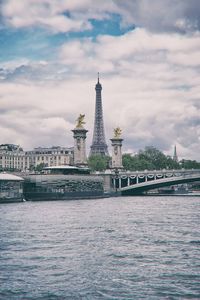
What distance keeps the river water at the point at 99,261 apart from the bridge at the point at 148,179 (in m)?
73.9

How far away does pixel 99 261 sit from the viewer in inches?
1151

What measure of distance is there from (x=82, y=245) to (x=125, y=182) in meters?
107

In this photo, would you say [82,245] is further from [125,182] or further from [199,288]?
[125,182]

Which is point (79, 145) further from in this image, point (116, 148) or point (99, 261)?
point (99, 261)

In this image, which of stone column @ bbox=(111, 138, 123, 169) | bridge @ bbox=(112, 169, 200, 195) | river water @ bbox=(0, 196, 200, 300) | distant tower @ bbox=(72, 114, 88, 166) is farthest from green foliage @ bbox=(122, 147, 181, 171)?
river water @ bbox=(0, 196, 200, 300)

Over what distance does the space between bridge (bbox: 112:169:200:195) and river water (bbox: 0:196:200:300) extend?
73.9m

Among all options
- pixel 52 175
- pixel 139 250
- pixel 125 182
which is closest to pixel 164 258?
pixel 139 250

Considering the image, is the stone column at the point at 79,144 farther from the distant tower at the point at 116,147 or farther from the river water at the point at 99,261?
the river water at the point at 99,261

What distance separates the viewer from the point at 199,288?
22984mm

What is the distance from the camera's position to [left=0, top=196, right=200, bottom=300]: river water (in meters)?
22.7

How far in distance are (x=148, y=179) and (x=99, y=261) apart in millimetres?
105475

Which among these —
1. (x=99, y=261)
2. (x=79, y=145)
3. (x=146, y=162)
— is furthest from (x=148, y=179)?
(x=99, y=261)

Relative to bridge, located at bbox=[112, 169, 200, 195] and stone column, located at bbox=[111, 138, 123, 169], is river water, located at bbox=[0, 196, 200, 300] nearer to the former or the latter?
bridge, located at bbox=[112, 169, 200, 195]

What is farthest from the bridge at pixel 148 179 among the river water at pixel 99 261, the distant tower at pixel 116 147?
the river water at pixel 99 261
